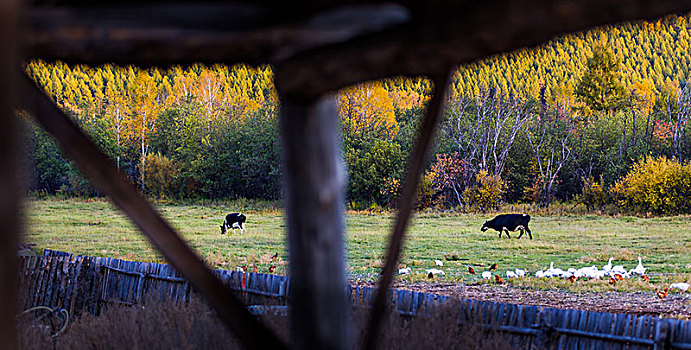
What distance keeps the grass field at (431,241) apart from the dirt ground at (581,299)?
1.25 feet

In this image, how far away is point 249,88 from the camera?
31.7 metres

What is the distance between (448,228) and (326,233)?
588 inches

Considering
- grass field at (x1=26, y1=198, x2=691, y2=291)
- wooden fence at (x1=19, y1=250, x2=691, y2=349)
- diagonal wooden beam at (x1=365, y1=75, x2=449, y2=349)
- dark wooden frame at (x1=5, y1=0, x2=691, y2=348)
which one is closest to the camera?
dark wooden frame at (x1=5, y1=0, x2=691, y2=348)

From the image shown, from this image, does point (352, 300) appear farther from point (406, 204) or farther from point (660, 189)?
point (660, 189)

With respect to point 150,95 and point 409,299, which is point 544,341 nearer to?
point 409,299

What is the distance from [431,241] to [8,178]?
14.1 meters

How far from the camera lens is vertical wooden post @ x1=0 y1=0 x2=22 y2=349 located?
946 mm

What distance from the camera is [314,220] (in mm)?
2094

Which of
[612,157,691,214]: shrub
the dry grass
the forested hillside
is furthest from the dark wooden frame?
the forested hillside

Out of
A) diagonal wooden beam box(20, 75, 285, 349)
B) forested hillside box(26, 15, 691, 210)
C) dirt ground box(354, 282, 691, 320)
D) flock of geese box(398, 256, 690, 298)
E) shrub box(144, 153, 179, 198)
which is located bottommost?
dirt ground box(354, 282, 691, 320)

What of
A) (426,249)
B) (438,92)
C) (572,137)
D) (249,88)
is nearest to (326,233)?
(438,92)

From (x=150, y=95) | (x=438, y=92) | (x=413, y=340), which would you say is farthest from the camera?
(x=150, y=95)

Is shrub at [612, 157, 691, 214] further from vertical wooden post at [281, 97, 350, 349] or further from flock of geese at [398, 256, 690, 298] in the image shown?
vertical wooden post at [281, 97, 350, 349]

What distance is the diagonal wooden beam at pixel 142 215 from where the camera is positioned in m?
2.06
